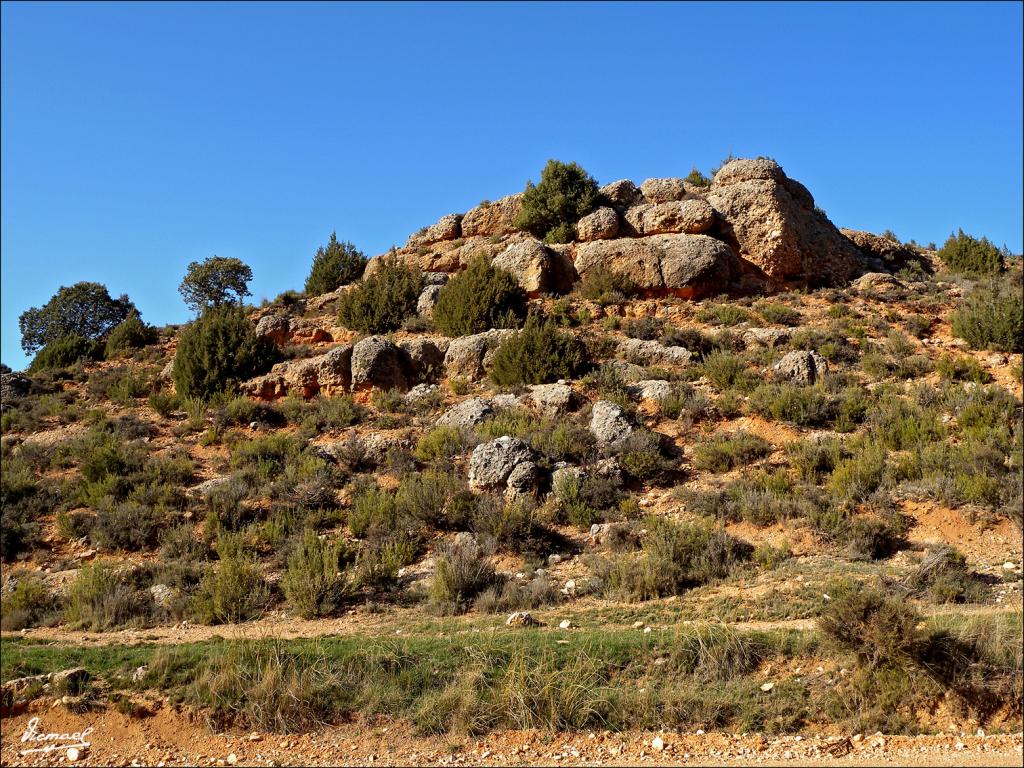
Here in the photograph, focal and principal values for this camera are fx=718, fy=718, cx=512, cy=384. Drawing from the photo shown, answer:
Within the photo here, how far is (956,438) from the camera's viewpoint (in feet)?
41.5

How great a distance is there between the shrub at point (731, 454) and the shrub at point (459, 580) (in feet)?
16.4

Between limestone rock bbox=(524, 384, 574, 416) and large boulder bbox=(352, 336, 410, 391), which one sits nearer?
limestone rock bbox=(524, 384, 574, 416)

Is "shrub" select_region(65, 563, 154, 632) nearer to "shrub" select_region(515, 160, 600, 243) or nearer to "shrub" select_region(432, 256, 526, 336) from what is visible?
"shrub" select_region(432, 256, 526, 336)

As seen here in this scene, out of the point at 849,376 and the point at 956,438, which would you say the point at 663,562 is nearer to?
the point at 956,438

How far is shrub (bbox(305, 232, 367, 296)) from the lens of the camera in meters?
25.6

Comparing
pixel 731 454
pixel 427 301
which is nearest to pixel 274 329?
pixel 427 301

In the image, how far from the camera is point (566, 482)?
12219mm

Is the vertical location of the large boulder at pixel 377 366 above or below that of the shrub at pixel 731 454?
above

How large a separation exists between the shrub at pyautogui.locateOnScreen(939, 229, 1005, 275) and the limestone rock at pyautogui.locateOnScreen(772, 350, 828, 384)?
10876mm

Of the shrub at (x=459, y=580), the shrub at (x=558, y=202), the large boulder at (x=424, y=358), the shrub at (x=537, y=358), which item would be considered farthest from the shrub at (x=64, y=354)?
the shrub at (x=459, y=580)

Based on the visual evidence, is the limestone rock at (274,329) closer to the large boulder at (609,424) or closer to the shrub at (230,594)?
the large boulder at (609,424)

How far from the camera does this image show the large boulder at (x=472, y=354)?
18.1m

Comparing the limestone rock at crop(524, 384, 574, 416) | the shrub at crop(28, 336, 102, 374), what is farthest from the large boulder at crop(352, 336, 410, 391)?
the shrub at crop(28, 336, 102, 374)

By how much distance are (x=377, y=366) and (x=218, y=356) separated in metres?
4.23
